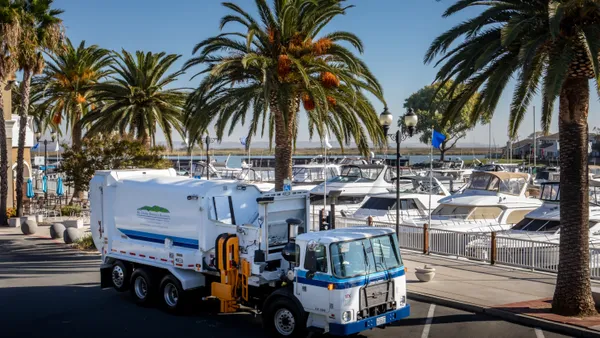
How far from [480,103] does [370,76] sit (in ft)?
25.5

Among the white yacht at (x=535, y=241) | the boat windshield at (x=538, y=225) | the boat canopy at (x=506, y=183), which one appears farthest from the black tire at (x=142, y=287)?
the boat canopy at (x=506, y=183)

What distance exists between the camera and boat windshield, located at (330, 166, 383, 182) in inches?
1405

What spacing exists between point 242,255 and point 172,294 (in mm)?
2243

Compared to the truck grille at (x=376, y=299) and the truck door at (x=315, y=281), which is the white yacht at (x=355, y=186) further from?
the truck door at (x=315, y=281)

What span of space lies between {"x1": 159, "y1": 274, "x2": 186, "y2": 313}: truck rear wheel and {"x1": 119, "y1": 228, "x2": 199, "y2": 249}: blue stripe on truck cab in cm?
77

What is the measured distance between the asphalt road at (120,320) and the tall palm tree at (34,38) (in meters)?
14.6

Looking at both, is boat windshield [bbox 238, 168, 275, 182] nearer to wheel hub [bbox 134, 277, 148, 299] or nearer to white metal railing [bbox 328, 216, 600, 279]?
white metal railing [bbox 328, 216, 600, 279]

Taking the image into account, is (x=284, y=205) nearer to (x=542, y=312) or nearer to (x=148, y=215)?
(x=148, y=215)

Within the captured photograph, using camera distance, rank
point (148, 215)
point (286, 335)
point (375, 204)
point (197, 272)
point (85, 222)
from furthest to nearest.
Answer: point (85, 222) → point (375, 204) → point (148, 215) → point (197, 272) → point (286, 335)

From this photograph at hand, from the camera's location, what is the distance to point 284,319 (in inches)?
471

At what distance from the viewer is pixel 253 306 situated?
13.5 m

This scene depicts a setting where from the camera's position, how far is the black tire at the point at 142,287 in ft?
48.8

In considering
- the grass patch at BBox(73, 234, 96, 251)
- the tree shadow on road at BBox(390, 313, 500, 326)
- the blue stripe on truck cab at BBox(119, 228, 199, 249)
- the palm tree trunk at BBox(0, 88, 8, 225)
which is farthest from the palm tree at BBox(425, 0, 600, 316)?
the palm tree trunk at BBox(0, 88, 8, 225)

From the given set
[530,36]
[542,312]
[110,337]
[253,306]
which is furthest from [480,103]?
[110,337]
